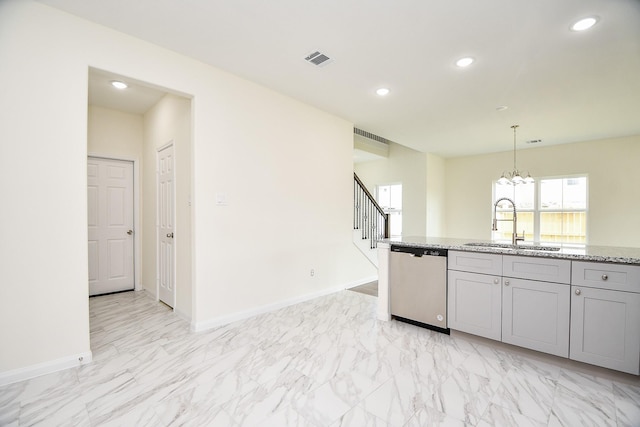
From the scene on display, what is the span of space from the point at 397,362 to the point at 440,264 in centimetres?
104

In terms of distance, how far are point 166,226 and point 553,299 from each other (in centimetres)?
413

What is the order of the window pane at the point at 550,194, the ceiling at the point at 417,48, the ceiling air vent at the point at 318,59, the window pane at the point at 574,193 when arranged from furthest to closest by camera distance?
the window pane at the point at 550,194, the window pane at the point at 574,193, the ceiling air vent at the point at 318,59, the ceiling at the point at 417,48

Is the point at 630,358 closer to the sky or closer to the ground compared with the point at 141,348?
closer to the sky

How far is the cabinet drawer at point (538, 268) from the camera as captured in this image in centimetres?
227

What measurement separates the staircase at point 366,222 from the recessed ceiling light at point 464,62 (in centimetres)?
233

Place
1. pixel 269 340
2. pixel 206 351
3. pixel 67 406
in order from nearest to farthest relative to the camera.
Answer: pixel 67 406, pixel 206 351, pixel 269 340

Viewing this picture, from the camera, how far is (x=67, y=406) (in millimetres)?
1854

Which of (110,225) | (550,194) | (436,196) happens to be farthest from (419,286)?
(550,194)

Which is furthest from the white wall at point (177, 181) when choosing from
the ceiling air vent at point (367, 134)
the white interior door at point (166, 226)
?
the ceiling air vent at point (367, 134)

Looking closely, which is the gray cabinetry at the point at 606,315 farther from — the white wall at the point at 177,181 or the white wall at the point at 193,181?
the white wall at the point at 177,181

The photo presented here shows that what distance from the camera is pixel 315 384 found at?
210 centimetres

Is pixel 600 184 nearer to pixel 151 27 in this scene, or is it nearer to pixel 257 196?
pixel 257 196

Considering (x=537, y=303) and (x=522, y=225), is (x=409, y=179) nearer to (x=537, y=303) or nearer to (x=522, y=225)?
(x=522, y=225)

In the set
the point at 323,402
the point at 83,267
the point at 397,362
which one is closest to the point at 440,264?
the point at 397,362
